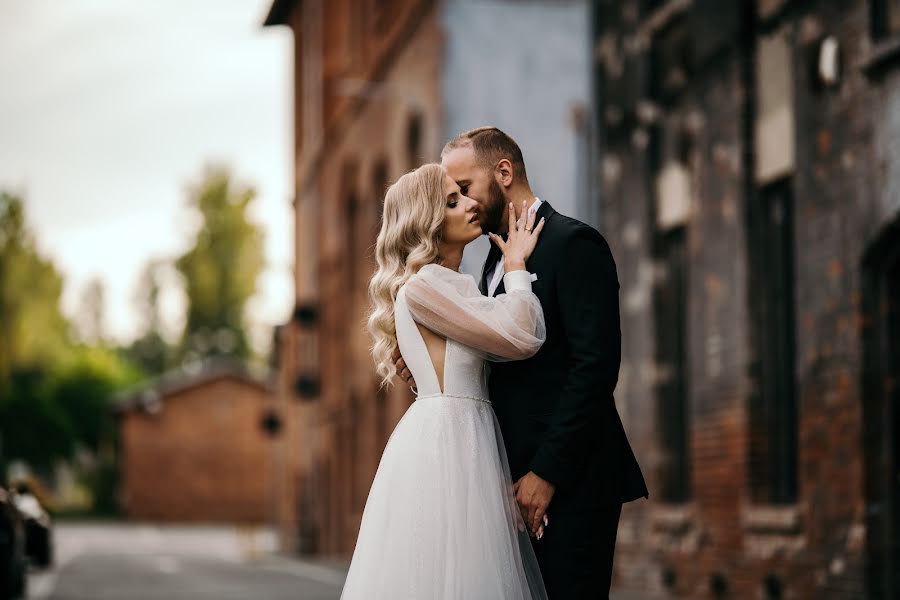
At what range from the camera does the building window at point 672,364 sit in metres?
16.5

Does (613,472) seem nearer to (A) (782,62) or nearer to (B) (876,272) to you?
(B) (876,272)

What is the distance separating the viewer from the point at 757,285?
558 inches

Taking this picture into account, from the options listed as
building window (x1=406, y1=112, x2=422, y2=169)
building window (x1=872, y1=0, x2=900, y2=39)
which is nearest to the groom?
building window (x1=872, y1=0, x2=900, y2=39)

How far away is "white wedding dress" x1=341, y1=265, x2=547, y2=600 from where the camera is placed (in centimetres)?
496

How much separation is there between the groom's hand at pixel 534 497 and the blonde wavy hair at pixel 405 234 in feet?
1.75

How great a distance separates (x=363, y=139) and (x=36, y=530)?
35.7 feet

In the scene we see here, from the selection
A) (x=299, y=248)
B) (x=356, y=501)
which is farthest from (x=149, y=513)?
(x=356, y=501)

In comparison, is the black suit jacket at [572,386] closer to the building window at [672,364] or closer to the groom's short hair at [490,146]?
the groom's short hair at [490,146]

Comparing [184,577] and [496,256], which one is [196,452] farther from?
[496,256]

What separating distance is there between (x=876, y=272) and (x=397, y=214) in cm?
732

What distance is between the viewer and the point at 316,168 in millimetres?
39656

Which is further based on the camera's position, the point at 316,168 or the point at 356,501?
the point at 316,168

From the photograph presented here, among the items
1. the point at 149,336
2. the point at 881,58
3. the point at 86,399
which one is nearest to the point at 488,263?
the point at 881,58

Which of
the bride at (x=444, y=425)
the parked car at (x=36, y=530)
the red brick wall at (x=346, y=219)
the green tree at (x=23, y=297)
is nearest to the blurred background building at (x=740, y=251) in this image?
the red brick wall at (x=346, y=219)
